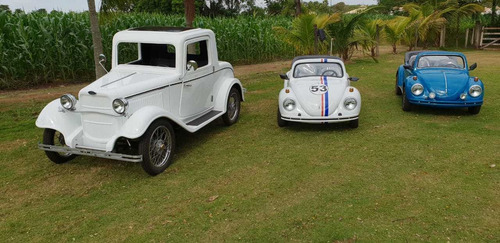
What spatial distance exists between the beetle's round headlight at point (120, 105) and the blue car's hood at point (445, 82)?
5.85 m

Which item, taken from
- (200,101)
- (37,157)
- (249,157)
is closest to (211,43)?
(200,101)

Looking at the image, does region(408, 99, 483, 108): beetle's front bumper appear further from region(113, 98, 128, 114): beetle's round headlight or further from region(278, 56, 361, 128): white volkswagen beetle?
region(113, 98, 128, 114): beetle's round headlight

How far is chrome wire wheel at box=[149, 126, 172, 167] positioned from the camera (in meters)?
5.32

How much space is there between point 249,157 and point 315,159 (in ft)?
3.28

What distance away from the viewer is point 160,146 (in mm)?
5445

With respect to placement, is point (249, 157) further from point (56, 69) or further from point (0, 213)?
point (56, 69)

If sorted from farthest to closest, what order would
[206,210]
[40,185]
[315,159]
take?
[315,159] < [40,185] < [206,210]

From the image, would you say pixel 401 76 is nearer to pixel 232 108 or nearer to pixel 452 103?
pixel 452 103

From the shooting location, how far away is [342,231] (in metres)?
3.84

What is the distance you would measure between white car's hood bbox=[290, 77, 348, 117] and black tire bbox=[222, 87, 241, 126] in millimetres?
1276

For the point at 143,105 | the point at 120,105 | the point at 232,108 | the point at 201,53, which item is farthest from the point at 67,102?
the point at 232,108

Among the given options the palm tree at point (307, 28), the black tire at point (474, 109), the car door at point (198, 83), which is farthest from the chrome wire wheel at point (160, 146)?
the palm tree at point (307, 28)

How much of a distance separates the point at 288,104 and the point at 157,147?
2.61 metres

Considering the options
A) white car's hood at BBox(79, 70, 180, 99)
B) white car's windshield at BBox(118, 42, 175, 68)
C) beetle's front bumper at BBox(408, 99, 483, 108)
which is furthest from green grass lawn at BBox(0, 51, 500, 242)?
white car's windshield at BBox(118, 42, 175, 68)
